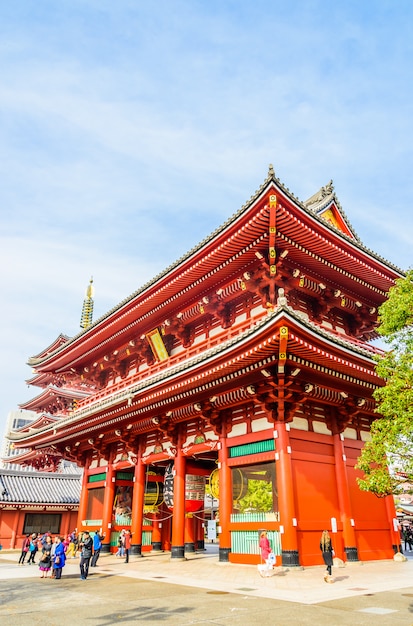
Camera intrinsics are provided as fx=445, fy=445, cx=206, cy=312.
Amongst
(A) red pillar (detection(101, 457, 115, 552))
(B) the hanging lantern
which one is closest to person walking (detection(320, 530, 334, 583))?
(B) the hanging lantern

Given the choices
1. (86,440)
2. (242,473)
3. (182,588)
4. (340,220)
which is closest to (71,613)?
(182,588)

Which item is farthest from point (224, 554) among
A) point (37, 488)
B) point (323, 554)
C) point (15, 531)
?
point (37, 488)

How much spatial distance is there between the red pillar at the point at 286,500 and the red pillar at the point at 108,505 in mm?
12624

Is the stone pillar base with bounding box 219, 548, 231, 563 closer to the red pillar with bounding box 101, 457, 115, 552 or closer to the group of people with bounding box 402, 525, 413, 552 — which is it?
the red pillar with bounding box 101, 457, 115, 552

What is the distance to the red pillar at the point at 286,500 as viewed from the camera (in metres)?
14.6

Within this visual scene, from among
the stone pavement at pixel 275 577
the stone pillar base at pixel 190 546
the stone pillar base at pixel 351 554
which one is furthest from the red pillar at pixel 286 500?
the stone pillar base at pixel 190 546

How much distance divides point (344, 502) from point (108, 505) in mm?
13364

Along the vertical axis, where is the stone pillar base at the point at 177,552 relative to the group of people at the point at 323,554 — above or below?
below

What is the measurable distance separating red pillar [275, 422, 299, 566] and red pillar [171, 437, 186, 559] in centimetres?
591

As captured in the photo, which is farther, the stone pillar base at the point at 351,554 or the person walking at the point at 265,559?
the stone pillar base at the point at 351,554

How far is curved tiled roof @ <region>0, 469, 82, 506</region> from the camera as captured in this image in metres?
34.2

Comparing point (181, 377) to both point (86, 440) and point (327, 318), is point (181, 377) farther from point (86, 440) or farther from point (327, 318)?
point (86, 440)

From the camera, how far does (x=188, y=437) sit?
20.3 meters

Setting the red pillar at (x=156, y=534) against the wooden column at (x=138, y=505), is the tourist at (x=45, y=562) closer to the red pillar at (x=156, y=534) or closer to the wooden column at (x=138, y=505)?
the wooden column at (x=138, y=505)
